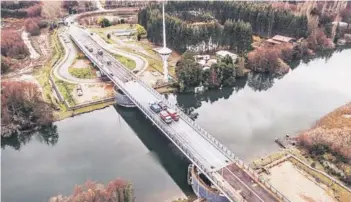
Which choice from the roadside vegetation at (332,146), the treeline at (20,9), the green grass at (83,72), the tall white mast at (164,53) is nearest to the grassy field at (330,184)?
the roadside vegetation at (332,146)

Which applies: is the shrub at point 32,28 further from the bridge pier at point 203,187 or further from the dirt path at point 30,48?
the bridge pier at point 203,187

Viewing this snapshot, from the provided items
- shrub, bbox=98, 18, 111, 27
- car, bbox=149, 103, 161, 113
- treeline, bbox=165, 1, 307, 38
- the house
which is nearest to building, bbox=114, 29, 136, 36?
shrub, bbox=98, 18, 111, 27

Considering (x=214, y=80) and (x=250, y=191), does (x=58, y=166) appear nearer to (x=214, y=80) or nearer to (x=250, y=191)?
(x=250, y=191)

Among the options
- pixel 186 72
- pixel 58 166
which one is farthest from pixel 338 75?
pixel 58 166

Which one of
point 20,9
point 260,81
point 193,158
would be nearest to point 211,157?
point 193,158

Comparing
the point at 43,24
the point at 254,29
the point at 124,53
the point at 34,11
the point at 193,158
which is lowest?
the point at 124,53

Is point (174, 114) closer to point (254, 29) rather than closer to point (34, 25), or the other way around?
point (254, 29)

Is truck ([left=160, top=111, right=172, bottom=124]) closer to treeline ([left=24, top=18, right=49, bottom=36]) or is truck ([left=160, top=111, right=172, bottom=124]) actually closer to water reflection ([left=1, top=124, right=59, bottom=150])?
water reflection ([left=1, top=124, right=59, bottom=150])
